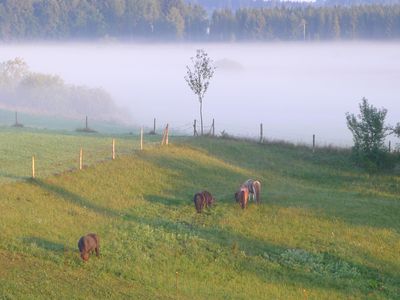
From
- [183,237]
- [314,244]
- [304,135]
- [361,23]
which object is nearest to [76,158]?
[183,237]

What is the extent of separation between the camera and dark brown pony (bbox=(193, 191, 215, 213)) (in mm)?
28953

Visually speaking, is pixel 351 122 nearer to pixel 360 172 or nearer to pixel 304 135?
pixel 360 172

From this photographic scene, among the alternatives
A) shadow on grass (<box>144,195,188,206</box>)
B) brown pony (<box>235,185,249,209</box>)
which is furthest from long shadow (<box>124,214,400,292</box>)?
brown pony (<box>235,185,249,209</box>)

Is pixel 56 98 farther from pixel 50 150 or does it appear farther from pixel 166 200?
pixel 166 200

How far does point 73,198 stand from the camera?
28344 mm

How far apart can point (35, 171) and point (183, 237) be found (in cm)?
956

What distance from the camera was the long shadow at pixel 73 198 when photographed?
27422mm

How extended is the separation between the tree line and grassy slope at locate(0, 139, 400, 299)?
119907mm

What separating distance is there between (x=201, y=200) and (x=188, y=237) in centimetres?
423

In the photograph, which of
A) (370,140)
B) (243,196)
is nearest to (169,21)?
(370,140)

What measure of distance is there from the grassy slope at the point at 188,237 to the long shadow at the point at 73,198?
0.05m

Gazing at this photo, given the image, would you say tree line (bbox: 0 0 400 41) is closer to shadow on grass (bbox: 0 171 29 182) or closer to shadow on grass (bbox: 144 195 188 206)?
shadow on grass (bbox: 144 195 188 206)

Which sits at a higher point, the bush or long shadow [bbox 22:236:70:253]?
the bush

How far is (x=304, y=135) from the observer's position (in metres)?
80.1
